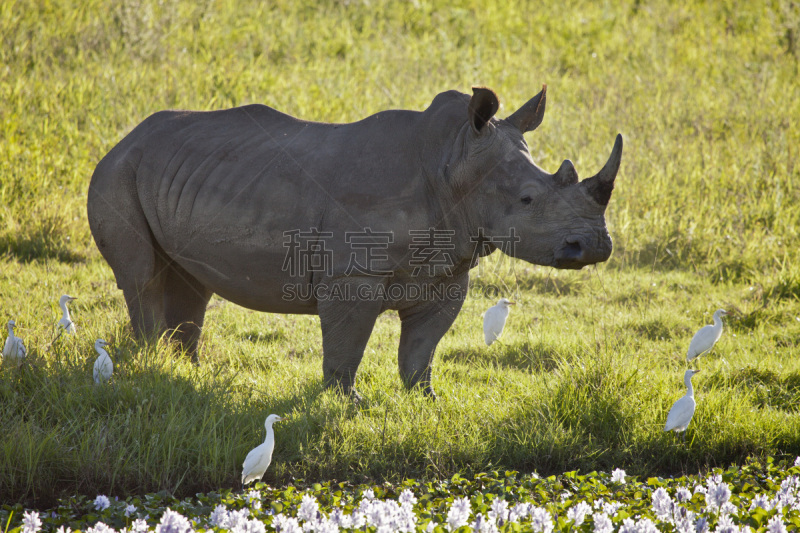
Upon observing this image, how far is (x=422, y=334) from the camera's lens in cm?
480

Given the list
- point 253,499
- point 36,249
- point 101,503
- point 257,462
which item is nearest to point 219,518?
point 253,499

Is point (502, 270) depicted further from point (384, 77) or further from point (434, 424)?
point (384, 77)

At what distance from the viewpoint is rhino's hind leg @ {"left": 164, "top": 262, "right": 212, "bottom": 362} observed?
532 centimetres

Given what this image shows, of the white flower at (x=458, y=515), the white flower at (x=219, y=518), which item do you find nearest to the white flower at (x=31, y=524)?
the white flower at (x=219, y=518)

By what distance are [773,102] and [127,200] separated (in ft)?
30.5

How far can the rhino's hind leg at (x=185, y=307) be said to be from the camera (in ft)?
17.4

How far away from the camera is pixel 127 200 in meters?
4.88

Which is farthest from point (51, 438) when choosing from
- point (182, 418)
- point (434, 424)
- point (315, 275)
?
point (434, 424)

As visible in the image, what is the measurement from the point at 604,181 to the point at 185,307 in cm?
286

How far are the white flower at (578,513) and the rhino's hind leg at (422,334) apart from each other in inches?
60.8

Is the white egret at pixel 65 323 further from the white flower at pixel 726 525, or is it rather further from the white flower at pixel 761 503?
the white flower at pixel 761 503

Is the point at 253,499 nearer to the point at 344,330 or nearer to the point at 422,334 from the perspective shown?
the point at 344,330

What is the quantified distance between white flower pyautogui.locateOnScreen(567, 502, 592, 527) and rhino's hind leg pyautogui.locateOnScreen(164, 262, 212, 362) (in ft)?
9.49

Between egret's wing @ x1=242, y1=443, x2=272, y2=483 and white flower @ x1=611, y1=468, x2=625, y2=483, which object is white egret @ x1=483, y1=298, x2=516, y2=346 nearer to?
white flower @ x1=611, y1=468, x2=625, y2=483
